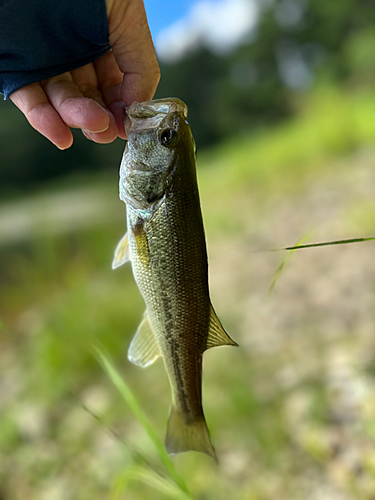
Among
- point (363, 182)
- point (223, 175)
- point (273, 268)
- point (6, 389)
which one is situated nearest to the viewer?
point (6, 389)

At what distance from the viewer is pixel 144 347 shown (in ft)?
3.06

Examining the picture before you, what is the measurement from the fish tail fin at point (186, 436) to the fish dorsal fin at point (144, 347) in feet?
0.43

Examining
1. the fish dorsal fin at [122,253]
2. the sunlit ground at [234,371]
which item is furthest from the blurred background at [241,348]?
the fish dorsal fin at [122,253]

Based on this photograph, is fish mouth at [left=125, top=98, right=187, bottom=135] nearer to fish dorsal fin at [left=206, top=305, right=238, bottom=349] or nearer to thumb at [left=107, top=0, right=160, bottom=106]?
thumb at [left=107, top=0, right=160, bottom=106]

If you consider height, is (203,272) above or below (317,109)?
above

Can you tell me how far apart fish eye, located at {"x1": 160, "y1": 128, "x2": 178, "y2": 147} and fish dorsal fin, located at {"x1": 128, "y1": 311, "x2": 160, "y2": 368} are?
1.32 feet

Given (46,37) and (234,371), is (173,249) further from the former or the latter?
(234,371)

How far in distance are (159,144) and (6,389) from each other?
9.59 feet

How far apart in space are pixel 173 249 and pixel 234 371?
72.5 inches

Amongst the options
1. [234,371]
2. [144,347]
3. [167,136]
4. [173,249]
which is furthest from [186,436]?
[234,371]

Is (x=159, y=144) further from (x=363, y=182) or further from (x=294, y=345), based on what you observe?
(x=363, y=182)

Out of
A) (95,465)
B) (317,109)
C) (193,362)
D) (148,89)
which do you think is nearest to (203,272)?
(193,362)

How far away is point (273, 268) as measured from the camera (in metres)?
3.72

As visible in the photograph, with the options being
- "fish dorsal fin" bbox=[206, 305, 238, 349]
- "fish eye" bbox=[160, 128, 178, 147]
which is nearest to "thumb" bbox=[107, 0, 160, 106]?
"fish eye" bbox=[160, 128, 178, 147]
